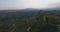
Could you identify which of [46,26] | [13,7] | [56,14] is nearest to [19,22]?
[13,7]

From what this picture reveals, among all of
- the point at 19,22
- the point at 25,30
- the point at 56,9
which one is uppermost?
the point at 56,9

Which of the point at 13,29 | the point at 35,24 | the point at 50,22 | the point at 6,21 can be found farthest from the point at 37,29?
the point at 6,21

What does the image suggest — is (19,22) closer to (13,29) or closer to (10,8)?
(13,29)

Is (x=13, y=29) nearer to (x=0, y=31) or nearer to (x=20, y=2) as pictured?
(x=0, y=31)

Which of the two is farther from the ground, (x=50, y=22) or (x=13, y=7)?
(x=13, y=7)

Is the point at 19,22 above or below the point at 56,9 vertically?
below

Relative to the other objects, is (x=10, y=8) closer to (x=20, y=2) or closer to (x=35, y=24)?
(x=20, y=2)
